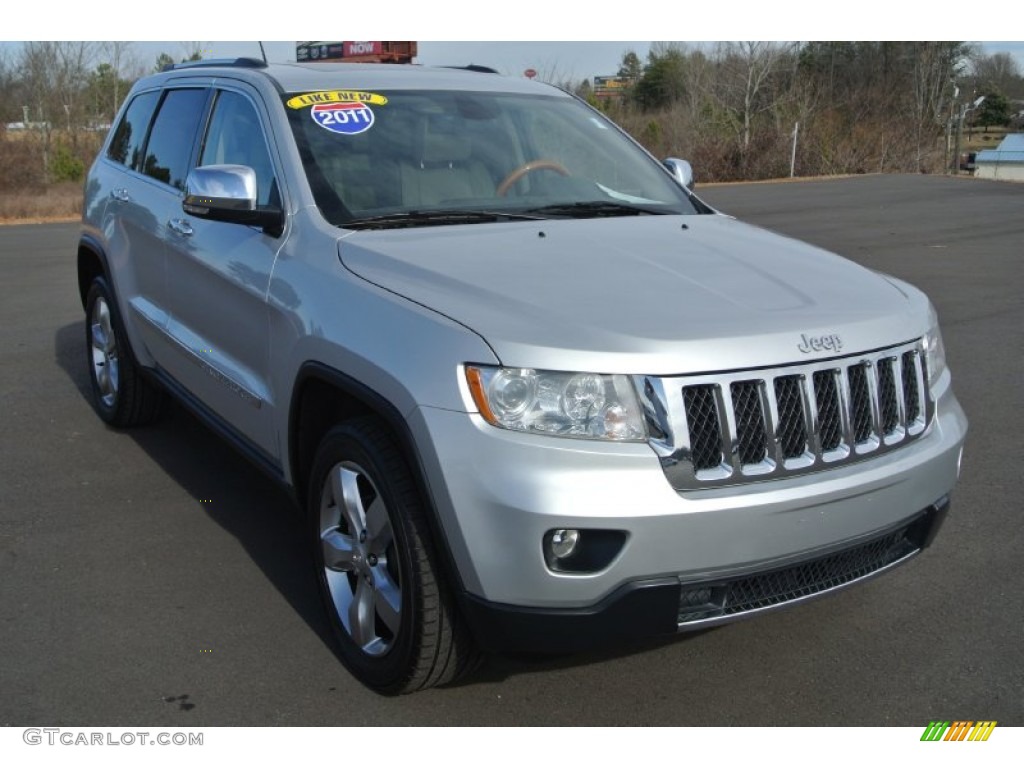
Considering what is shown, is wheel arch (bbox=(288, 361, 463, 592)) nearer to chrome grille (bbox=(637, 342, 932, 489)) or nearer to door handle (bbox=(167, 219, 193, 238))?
chrome grille (bbox=(637, 342, 932, 489))

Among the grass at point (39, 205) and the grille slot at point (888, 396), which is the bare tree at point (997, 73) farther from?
the grille slot at point (888, 396)

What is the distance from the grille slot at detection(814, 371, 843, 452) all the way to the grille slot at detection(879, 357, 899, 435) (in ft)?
0.73

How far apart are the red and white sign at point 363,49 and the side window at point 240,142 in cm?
674

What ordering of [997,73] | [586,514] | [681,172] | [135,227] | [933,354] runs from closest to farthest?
[586,514], [933,354], [681,172], [135,227], [997,73]

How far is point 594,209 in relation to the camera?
4348mm

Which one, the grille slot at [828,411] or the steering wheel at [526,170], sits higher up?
the steering wheel at [526,170]

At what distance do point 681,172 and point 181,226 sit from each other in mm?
2309

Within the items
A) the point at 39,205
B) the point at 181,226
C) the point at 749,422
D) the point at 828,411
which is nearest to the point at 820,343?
the point at 828,411

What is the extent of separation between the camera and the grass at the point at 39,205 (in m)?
23.8

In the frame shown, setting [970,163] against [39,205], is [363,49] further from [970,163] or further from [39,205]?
[970,163]

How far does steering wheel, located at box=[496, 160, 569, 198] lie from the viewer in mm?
4422
